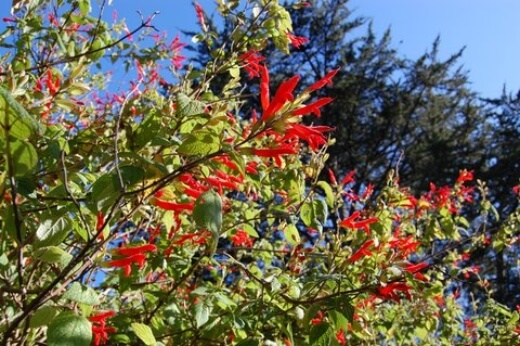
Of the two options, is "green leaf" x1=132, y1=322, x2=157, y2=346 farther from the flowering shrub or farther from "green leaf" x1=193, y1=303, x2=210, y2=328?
"green leaf" x1=193, y1=303, x2=210, y2=328

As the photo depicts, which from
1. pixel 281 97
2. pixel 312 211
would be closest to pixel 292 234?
pixel 312 211

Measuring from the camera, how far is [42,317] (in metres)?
1.00

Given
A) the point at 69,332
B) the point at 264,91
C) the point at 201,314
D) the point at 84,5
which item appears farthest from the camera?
the point at 84,5

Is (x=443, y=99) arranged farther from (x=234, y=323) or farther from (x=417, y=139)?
(x=234, y=323)

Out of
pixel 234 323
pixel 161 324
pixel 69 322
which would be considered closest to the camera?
pixel 69 322

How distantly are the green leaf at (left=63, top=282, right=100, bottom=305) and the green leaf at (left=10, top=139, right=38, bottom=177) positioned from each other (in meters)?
0.27

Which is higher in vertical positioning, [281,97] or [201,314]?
[281,97]

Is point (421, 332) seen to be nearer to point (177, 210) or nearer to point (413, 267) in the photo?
point (413, 267)

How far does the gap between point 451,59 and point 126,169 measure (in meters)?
14.5

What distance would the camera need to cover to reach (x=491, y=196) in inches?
526

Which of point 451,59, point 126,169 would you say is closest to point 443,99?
point 451,59

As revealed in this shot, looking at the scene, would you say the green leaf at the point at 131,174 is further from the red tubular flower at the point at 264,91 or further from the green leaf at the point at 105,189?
the red tubular flower at the point at 264,91

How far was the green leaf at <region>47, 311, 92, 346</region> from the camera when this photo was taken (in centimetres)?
89

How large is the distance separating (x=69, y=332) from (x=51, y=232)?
→ 24 cm
